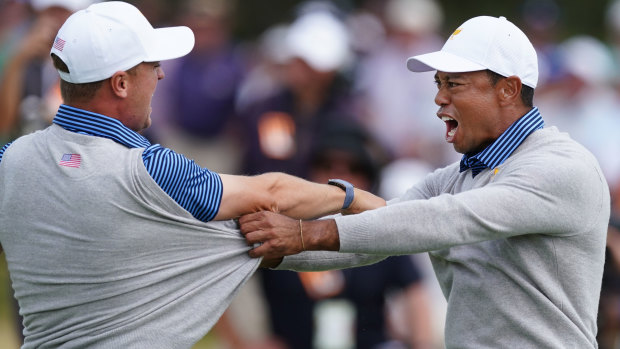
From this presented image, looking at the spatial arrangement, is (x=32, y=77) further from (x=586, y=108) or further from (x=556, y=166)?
(x=586, y=108)

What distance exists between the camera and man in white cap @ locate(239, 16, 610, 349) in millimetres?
4605

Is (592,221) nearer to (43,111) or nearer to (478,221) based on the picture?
(478,221)

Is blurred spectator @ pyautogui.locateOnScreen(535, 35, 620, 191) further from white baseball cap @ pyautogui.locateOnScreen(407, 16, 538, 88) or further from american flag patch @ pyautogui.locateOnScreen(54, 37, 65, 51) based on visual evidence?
american flag patch @ pyautogui.locateOnScreen(54, 37, 65, 51)

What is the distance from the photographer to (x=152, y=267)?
14.6ft

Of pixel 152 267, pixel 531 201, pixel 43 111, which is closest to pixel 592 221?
pixel 531 201

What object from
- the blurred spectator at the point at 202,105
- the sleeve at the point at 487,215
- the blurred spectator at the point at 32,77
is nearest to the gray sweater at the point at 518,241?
the sleeve at the point at 487,215

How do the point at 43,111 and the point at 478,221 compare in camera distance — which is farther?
the point at 43,111

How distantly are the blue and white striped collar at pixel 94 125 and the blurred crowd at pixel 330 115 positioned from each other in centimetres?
307

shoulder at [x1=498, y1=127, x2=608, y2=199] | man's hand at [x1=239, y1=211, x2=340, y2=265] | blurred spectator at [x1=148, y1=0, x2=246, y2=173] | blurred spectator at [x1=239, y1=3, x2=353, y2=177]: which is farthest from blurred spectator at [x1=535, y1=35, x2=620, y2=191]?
man's hand at [x1=239, y1=211, x2=340, y2=265]

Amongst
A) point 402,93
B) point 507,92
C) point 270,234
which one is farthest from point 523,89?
point 402,93

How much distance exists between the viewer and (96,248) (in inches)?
172

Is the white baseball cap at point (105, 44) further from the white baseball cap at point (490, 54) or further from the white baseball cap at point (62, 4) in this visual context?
the white baseball cap at point (62, 4)

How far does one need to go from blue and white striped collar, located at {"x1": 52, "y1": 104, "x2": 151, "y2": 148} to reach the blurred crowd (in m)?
3.07

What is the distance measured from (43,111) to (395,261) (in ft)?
8.57
